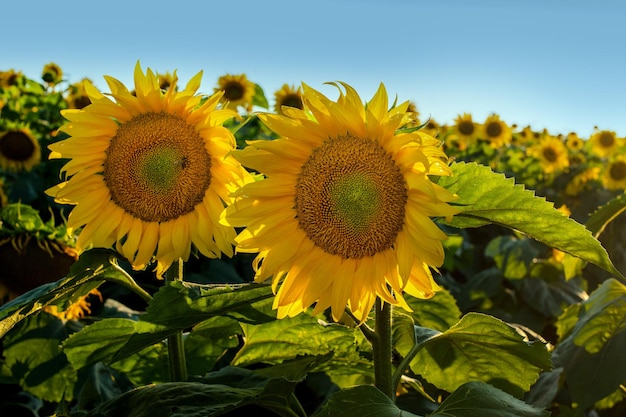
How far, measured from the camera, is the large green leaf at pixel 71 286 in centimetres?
139

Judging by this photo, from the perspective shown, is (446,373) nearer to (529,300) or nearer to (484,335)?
(484,335)

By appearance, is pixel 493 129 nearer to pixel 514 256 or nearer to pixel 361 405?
pixel 514 256

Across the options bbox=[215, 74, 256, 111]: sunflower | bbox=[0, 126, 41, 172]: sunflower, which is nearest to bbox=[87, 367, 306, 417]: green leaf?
bbox=[0, 126, 41, 172]: sunflower

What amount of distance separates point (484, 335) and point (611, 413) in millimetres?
1287

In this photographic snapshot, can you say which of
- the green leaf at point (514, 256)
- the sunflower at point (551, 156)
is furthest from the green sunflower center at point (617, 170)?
the green leaf at point (514, 256)

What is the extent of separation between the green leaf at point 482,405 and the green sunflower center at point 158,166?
2.12 ft

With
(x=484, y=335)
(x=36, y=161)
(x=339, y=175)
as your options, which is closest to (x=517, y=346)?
(x=484, y=335)

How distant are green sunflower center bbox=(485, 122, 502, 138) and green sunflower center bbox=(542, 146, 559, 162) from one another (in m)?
0.87

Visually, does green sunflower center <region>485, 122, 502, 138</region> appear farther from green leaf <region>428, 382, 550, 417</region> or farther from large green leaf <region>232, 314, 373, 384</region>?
green leaf <region>428, 382, 550, 417</region>

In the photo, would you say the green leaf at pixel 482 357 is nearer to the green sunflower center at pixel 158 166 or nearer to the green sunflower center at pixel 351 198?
the green sunflower center at pixel 351 198

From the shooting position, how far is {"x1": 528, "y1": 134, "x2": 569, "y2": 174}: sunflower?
8.21 metres

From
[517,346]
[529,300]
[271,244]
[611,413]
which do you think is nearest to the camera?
[271,244]

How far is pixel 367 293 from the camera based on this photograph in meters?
1.38

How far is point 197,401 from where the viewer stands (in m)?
1.36
